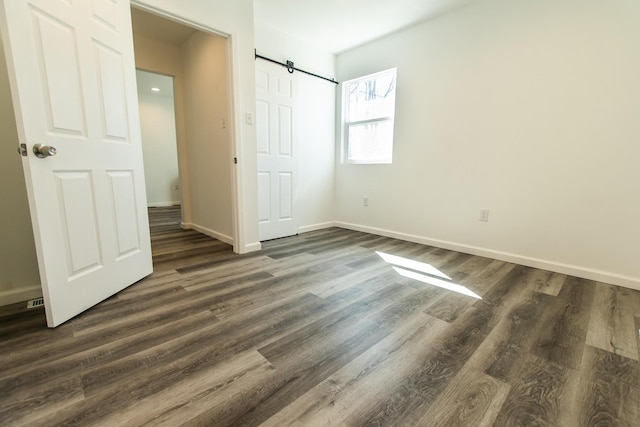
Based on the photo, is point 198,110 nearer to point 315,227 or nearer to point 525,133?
point 315,227

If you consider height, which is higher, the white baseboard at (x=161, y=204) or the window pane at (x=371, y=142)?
the window pane at (x=371, y=142)

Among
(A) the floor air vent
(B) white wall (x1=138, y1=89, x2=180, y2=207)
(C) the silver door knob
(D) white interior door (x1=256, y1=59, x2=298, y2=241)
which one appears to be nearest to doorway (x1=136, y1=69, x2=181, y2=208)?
(B) white wall (x1=138, y1=89, x2=180, y2=207)

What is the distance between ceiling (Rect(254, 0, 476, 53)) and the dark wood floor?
2.56m

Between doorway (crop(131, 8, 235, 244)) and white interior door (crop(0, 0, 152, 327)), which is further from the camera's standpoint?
doorway (crop(131, 8, 235, 244))

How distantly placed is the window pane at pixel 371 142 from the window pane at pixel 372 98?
12cm

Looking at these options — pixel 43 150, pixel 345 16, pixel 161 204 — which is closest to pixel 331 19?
pixel 345 16

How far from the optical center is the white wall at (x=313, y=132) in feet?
11.3

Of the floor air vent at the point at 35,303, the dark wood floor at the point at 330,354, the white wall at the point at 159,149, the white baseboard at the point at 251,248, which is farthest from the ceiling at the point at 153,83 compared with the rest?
the dark wood floor at the point at 330,354

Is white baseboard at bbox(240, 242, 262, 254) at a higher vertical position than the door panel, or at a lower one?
lower

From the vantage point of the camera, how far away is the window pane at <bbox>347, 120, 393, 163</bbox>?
348 centimetres

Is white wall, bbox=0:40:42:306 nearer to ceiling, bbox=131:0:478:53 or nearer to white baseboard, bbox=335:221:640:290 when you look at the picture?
ceiling, bbox=131:0:478:53

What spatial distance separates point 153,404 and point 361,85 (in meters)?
3.82

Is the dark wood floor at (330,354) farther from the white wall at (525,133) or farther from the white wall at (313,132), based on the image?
the white wall at (313,132)

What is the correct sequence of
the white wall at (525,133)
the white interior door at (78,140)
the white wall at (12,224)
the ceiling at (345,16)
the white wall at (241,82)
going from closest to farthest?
the white interior door at (78,140), the white wall at (12,224), the white wall at (525,133), the white wall at (241,82), the ceiling at (345,16)
